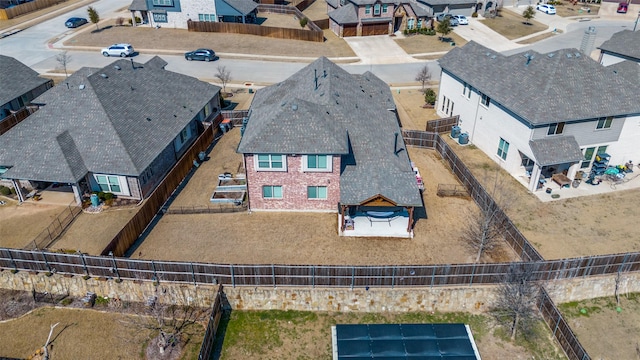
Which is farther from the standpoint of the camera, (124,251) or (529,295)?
(124,251)

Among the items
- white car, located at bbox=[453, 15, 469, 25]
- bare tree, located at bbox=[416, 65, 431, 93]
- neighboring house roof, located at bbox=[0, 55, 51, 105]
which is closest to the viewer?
neighboring house roof, located at bbox=[0, 55, 51, 105]

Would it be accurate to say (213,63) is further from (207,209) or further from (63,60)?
(207,209)

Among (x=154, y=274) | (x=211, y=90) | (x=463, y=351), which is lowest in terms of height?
(x=463, y=351)

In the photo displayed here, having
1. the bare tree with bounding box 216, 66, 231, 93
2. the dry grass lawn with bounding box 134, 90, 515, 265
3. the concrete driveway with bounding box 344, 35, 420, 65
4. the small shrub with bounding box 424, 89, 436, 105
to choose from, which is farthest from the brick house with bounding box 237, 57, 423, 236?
the concrete driveway with bounding box 344, 35, 420, 65

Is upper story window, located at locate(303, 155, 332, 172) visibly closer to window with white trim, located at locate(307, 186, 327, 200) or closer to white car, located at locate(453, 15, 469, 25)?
window with white trim, located at locate(307, 186, 327, 200)

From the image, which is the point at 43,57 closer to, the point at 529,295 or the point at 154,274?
the point at 154,274

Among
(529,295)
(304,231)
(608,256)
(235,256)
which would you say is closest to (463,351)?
(529,295)
